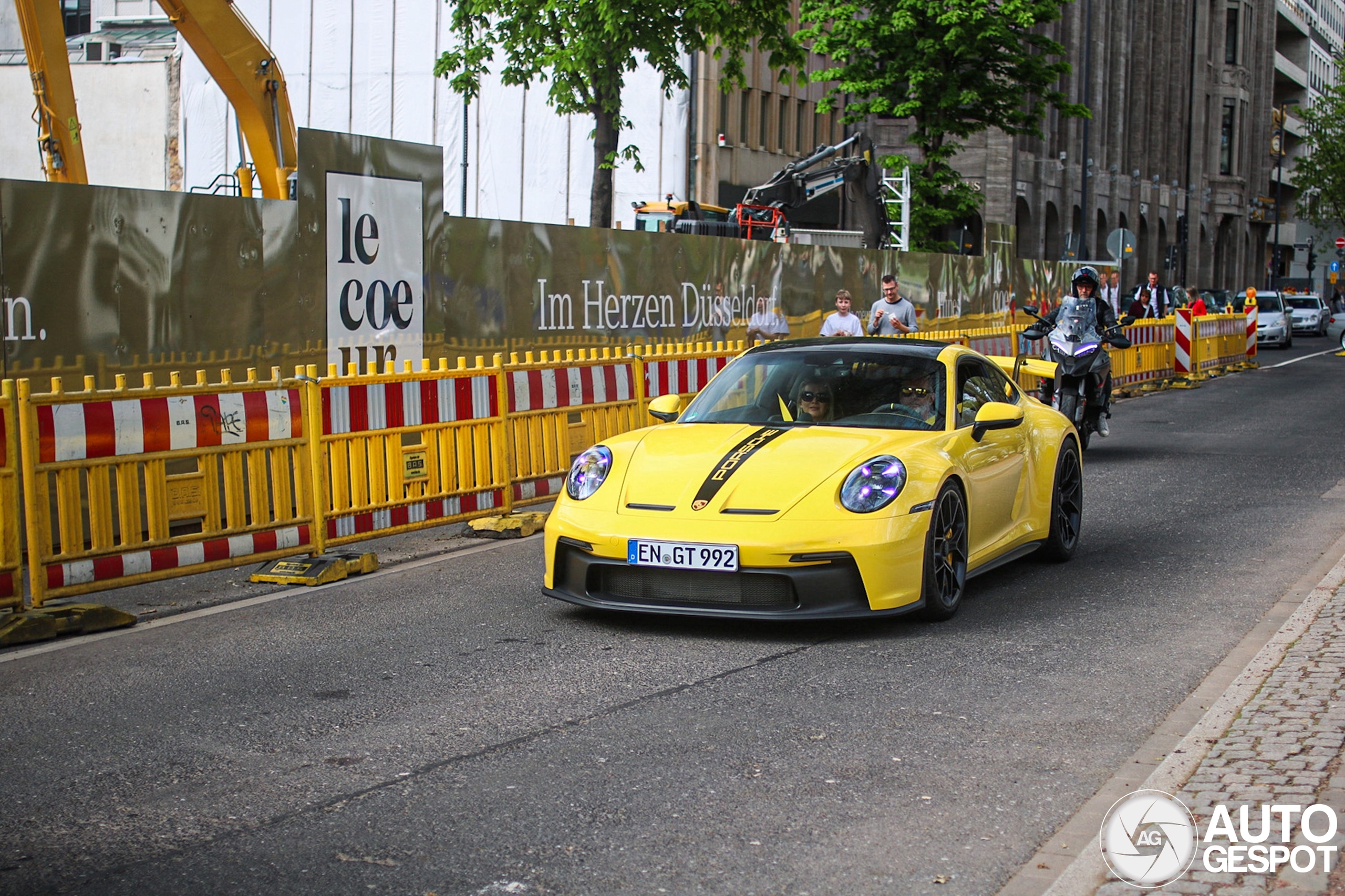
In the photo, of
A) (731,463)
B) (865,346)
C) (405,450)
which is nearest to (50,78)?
(405,450)

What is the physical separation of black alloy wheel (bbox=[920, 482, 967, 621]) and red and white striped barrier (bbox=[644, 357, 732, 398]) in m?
5.21

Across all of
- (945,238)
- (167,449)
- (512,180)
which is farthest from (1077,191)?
(167,449)

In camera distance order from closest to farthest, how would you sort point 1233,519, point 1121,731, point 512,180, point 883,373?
1. point 1121,731
2. point 883,373
3. point 1233,519
4. point 512,180

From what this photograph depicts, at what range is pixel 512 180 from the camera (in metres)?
53.3

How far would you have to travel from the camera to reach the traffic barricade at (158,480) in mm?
7863

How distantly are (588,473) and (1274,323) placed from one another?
147ft

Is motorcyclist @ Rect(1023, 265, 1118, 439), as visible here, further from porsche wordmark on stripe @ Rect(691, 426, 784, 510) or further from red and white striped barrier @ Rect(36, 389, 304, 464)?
red and white striped barrier @ Rect(36, 389, 304, 464)

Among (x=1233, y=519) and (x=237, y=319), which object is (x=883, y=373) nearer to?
(x=1233, y=519)

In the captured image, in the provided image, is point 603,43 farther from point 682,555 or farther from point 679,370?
point 682,555

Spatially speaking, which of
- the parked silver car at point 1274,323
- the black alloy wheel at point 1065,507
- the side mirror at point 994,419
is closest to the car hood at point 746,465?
the side mirror at point 994,419

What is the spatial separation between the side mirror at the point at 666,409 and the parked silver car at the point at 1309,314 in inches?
2197

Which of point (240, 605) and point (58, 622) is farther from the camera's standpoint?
point (240, 605)

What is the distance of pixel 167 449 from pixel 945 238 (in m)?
53.2

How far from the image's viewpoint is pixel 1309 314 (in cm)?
6059
